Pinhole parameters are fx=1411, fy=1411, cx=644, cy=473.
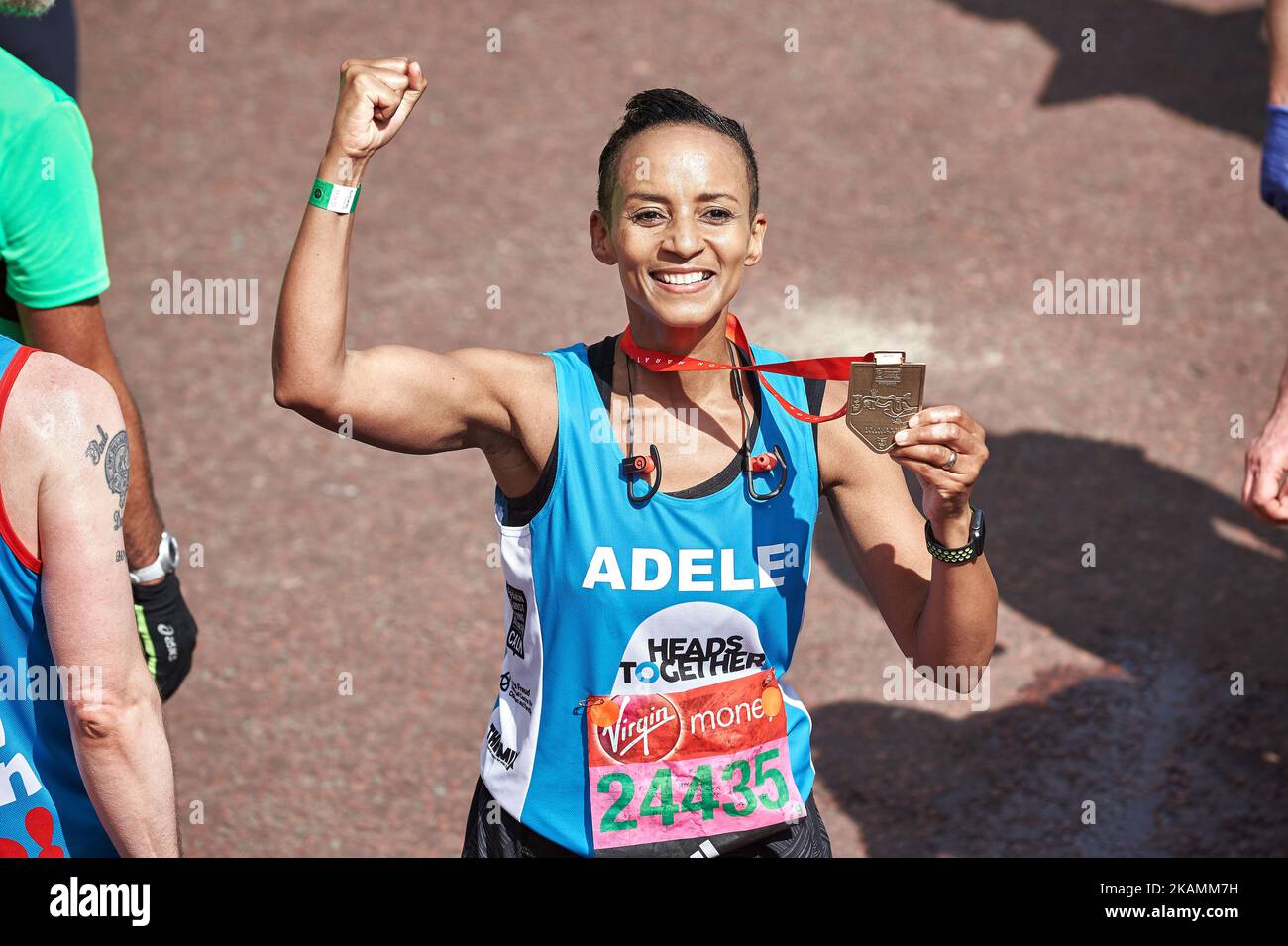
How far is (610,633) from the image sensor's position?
2.88 m

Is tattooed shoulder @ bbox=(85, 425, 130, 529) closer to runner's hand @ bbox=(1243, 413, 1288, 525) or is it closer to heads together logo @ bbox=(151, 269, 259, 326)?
runner's hand @ bbox=(1243, 413, 1288, 525)

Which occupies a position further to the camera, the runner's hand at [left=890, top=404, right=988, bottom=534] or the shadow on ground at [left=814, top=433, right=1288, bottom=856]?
the shadow on ground at [left=814, top=433, right=1288, bottom=856]

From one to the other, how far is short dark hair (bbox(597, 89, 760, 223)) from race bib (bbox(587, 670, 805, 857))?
3.39 ft

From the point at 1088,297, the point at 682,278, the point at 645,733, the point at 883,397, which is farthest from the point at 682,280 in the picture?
the point at 1088,297

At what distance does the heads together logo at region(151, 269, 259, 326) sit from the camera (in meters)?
8.99

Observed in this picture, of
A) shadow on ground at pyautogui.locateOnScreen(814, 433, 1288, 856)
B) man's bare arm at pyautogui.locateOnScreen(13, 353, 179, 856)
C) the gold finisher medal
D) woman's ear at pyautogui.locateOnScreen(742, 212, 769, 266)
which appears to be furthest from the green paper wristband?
shadow on ground at pyautogui.locateOnScreen(814, 433, 1288, 856)

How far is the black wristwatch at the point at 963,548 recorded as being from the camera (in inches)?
110

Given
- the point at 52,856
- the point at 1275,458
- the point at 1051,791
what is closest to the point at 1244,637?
the point at 1051,791

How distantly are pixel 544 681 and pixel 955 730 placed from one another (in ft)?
10.6

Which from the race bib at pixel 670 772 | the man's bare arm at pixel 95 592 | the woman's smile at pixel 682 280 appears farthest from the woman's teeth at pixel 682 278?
the man's bare arm at pixel 95 592

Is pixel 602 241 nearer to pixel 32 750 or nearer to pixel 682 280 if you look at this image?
pixel 682 280

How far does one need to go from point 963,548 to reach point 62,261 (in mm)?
2377

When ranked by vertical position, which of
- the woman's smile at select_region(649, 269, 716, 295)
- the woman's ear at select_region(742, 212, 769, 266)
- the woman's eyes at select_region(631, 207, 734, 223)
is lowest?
the woman's smile at select_region(649, 269, 716, 295)

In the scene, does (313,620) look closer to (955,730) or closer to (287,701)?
(287,701)
